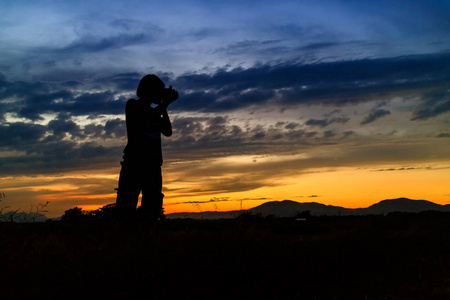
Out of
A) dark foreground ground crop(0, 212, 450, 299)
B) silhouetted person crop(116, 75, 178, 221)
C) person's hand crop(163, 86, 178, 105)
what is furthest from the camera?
person's hand crop(163, 86, 178, 105)

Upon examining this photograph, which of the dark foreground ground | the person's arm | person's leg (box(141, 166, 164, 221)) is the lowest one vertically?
the dark foreground ground

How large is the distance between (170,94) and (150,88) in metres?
0.34

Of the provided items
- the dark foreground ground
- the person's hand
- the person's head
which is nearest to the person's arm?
the person's hand

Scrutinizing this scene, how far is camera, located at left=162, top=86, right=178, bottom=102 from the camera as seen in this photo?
21.4 ft

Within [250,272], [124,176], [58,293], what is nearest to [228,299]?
[250,272]

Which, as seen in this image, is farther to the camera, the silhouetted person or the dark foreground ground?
the silhouetted person

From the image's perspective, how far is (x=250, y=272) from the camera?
15.7 ft

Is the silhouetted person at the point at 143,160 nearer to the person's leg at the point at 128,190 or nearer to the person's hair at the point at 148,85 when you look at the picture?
the person's leg at the point at 128,190

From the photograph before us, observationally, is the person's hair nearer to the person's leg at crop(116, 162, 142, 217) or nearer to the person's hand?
the person's hand

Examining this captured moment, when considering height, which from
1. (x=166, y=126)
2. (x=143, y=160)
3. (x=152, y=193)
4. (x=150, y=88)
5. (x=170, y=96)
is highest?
(x=150, y=88)

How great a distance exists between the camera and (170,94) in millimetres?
6551

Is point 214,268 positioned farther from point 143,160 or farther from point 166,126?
point 166,126

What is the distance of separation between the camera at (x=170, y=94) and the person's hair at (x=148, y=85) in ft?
0.47

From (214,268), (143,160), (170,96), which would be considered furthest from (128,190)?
(214,268)
